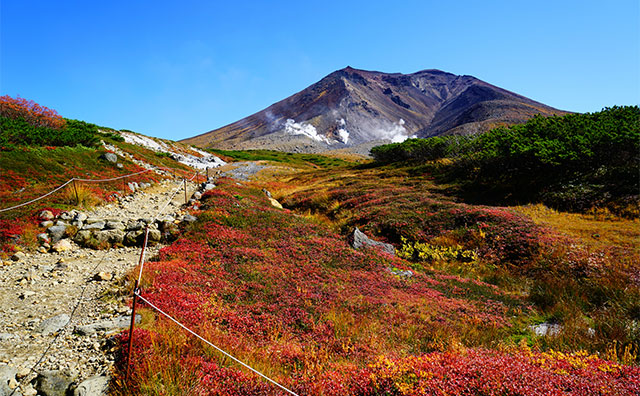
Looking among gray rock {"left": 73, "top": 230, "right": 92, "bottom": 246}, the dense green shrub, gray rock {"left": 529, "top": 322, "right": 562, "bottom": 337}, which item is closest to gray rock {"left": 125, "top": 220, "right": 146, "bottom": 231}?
gray rock {"left": 73, "top": 230, "right": 92, "bottom": 246}

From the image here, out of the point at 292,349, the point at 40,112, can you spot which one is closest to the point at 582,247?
the point at 292,349

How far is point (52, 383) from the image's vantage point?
3.82 m

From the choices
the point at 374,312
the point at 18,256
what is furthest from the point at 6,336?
the point at 374,312

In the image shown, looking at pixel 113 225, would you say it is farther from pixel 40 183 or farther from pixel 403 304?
pixel 403 304

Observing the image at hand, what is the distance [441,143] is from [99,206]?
4169 cm

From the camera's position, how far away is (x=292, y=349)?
507 centimetres

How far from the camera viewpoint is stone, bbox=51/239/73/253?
30.5 ft

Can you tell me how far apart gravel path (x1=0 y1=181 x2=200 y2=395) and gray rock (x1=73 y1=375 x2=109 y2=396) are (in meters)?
0.20

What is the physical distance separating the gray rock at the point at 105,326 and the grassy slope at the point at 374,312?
0.44m

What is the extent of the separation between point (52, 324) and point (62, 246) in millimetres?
5458

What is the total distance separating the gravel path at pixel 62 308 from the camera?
4320 millimetres

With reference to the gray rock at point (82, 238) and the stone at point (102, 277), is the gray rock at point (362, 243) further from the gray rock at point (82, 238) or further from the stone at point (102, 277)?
the gray rock at point (82, 238)

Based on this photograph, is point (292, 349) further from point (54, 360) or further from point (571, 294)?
point (571, 294)

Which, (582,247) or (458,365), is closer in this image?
(458,365)
